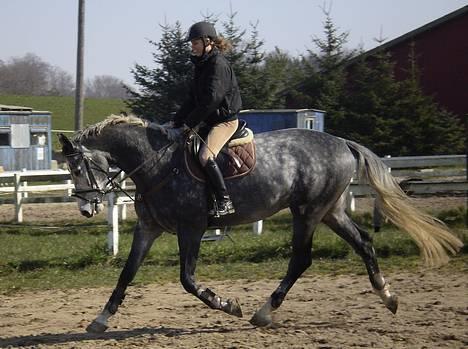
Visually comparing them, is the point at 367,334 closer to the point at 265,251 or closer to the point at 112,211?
the point at 265,251

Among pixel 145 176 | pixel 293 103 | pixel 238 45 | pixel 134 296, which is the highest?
pixel 238 45

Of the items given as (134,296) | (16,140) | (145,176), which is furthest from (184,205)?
(16,140)

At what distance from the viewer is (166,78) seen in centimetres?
2769

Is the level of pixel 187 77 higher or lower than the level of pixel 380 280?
higher

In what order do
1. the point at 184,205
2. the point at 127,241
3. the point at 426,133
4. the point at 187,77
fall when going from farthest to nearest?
the point at 187,77, the point at 426,133, the point at 127,241, the point at 184,205

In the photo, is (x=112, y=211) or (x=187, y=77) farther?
(x=187, y=77)

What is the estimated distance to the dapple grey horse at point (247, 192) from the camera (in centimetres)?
674

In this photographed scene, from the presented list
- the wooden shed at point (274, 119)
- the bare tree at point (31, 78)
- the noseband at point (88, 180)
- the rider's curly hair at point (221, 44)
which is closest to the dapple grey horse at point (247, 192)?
the noseband at point (88, 180)

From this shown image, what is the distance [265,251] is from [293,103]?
18091 millimetres

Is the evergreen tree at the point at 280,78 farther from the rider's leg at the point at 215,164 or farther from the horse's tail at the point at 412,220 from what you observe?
the rider's leg at the point at 215,164

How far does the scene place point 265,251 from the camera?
36.2 ft

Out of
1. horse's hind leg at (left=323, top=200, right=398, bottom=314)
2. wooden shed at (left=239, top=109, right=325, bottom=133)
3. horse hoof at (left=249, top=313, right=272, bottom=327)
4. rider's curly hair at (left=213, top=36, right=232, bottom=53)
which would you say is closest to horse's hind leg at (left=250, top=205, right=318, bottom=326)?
horse's hind leg at (left=323, top=200, right=398, bottom=314)

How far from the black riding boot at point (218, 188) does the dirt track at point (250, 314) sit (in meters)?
1.08

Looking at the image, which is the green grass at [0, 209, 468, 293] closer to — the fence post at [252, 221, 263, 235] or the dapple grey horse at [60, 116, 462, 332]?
the fence post at [252, 221, 263, 235]
